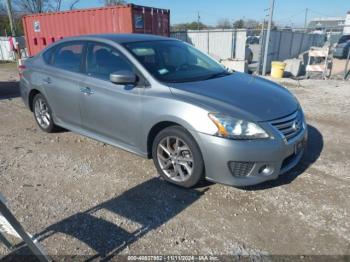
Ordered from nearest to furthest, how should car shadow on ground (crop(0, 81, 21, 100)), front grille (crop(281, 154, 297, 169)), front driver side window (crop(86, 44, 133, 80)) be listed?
front grille (crop(281, 154, 297, 169)) < front driver side window (crop(86, 44, 133, 80)) < car shadow on ground (crop(0, 81, 21, 100))

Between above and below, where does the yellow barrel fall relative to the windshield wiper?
below

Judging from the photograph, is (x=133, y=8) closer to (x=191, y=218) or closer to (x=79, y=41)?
(x=79, y=41)

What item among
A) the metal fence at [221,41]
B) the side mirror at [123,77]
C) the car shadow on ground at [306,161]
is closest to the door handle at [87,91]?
the side mirror at [123,77]

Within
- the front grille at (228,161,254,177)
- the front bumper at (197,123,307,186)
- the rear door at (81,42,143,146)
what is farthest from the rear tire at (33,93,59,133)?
the front grille at (228,161,254,177)

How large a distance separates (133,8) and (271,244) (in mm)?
10070

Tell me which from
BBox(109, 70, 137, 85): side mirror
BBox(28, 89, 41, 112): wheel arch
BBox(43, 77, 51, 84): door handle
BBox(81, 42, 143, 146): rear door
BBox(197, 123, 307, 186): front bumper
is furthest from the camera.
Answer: BBox(28, 89, 41, 112): wheel arch

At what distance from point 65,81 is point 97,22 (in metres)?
8.32

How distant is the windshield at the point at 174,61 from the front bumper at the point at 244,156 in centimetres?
99

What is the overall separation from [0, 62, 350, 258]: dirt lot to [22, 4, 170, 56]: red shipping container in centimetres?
764

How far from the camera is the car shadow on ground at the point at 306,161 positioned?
3.47 metres

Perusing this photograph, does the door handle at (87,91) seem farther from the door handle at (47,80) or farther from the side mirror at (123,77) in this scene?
the door handle at (47,80)

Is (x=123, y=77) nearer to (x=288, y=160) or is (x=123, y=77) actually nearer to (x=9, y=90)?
(x=288, y=160)

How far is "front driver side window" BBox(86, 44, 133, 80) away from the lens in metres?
3.73

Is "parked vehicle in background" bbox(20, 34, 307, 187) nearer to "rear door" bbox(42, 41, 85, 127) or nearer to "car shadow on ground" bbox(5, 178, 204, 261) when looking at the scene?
"rear door" bbox(42, 41, 85, 127)
